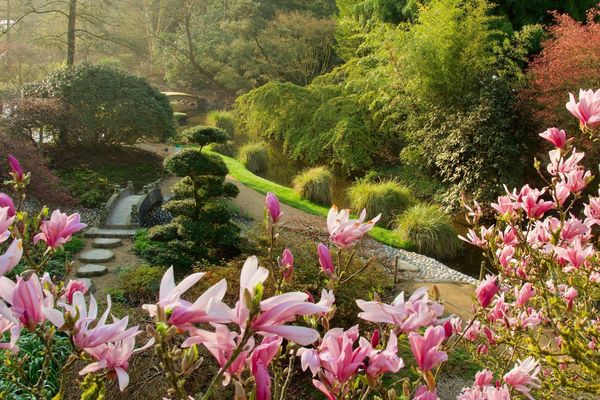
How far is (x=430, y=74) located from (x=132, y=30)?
1435cm

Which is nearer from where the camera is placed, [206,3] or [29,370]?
[29,370]

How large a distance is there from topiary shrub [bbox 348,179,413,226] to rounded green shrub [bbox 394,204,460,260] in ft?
2.50

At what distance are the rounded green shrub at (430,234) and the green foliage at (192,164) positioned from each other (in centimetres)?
327

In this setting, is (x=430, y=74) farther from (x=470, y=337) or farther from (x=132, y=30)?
(x=132, y=30)

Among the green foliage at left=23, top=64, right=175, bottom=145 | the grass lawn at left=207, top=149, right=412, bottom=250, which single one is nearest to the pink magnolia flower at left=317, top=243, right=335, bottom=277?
the grass lawn at left=207, top=149, right=412, bottom=250

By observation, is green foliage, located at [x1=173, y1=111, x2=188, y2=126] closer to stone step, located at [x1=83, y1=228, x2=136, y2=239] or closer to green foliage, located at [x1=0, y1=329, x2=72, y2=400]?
stone step, located at [x1=83, y1=228, x2=136, y2=239]

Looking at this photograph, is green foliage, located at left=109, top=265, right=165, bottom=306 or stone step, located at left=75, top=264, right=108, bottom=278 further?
stone step, located at left=75, top=264, right=108, bottom=278

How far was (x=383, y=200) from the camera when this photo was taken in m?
8.71

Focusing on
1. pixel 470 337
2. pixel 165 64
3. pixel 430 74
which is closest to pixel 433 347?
pixel 470 337

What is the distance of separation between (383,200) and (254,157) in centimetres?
435

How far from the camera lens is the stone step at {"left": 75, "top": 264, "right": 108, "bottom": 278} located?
5.18 m

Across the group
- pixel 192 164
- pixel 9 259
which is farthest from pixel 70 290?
pixel 192 164

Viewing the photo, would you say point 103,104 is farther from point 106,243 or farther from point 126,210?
point 106,243

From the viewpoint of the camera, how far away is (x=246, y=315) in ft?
2.16
